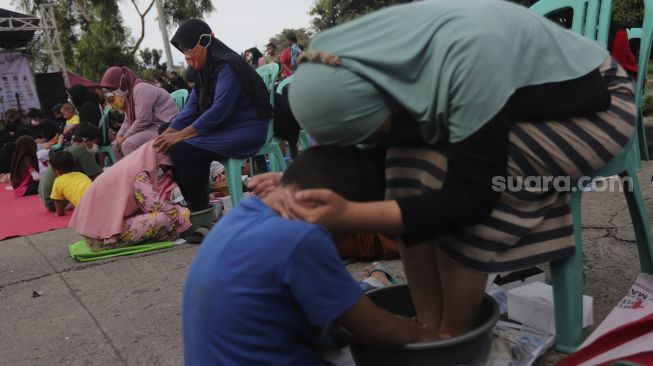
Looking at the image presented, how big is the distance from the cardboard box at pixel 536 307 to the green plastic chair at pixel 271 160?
2.19m

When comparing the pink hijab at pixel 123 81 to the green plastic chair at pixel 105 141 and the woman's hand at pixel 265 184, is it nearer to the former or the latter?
the green plastic chair at pixel 105 141

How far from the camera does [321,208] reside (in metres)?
1.18

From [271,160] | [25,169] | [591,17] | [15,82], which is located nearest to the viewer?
[591,17]

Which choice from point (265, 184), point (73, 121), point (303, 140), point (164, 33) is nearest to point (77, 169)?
point (303, 140)

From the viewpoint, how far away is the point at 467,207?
4.26 ft

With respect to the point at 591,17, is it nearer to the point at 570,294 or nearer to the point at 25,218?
the point at 570,294

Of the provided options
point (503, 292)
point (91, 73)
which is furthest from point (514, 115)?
point (91, 73)

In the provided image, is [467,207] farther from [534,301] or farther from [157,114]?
[157,114]

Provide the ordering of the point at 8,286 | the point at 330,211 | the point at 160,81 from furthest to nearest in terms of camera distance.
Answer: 1. the point at 160,81
2. the point at 8,286
3. the point at 330,211

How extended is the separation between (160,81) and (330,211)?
10816mm

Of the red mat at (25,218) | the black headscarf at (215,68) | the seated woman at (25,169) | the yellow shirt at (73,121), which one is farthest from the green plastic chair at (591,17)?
the yellow shirt at (73,121)

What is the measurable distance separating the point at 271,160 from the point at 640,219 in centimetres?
336

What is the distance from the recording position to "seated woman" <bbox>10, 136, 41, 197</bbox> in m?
7.72

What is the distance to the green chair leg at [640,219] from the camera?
1758 millimetres
